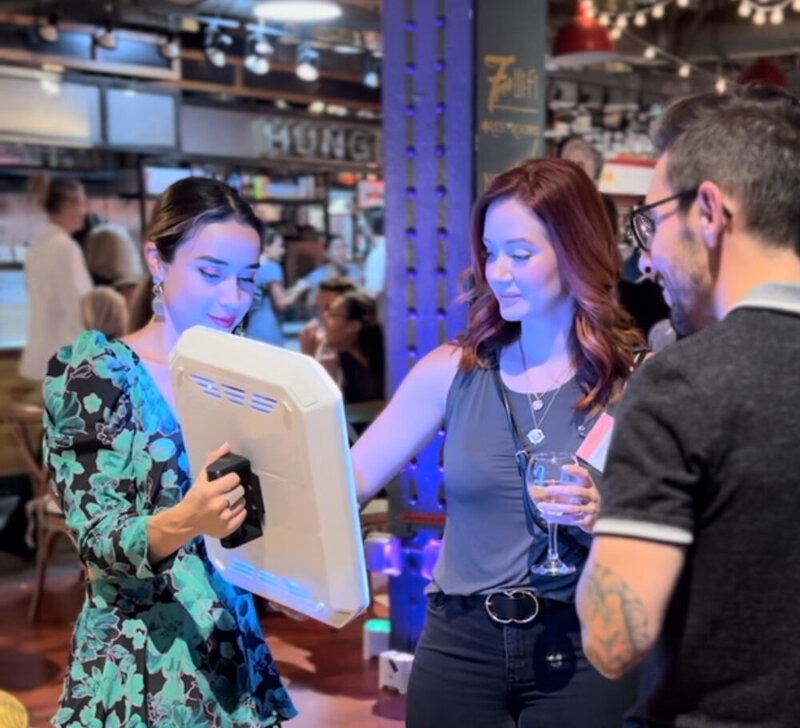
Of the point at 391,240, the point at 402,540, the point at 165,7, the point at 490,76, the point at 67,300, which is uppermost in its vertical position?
the point at 165,7

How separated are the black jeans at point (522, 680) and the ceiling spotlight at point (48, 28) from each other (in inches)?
278

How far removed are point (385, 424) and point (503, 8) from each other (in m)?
1.90

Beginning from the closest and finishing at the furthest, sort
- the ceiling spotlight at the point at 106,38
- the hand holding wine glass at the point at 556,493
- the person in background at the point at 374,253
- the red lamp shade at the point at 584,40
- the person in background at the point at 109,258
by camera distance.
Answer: the hand holding wine glass at the point at 556,493
the person in background at the point at 109,258
the red lamp shade at the point at 584,40
the ceiling spotlight at the point at 106,38
the person in background at the point at 374,253

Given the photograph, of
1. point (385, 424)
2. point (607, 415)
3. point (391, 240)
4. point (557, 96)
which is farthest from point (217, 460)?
point (557, 96)

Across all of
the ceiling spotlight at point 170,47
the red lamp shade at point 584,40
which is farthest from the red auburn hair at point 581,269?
the ceiling spotlight at point 170,47

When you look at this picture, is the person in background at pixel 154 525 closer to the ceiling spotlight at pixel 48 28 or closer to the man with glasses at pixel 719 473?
the man with glasses at pixel 719 473

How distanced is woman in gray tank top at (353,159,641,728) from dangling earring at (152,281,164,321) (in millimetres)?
432

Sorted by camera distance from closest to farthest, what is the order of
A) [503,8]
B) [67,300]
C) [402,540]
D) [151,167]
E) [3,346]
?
1. [503,8]
2. [402,540]
3. [67,300]
4. [3,346]
5. [151,167]

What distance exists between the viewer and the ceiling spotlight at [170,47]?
8461mm

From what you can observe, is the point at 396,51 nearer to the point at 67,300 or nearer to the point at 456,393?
the point at 456,393

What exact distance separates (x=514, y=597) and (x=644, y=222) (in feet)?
2.22

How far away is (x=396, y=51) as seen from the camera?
338 centimetres

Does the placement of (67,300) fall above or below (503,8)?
below

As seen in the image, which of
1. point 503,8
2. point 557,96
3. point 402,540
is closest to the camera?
point 503,8
